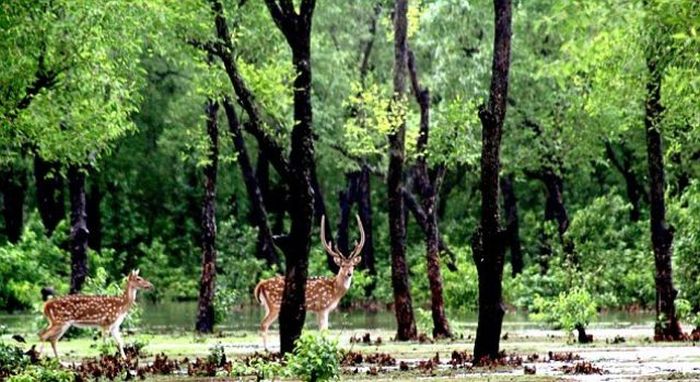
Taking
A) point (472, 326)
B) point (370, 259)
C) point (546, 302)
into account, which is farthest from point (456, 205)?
point (546, 302)

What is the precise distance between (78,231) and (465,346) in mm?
14731

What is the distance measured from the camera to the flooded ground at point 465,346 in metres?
21.5

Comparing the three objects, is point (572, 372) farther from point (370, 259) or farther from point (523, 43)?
point (370, 259)

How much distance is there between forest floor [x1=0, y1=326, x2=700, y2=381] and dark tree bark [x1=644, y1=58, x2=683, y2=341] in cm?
60

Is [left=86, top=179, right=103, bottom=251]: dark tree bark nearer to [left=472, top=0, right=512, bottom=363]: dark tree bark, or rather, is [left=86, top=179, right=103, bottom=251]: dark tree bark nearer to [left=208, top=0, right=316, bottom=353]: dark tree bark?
[left=208, top=0, right=316, bottom=353]: dark tree bark

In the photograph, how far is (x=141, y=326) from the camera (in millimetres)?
43844

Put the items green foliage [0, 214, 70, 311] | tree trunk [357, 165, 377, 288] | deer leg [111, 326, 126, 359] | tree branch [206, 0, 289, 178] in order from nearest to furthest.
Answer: tree branch [206, 0, 289, 178], deer leg [111, 326, 126, 359], green foliage [0, 214, 70, 311], tree trunk [357, 165, 377, 288]

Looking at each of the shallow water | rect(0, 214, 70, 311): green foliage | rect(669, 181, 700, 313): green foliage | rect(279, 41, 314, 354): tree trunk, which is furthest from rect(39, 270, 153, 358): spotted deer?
rect(0, 214, 70, 311): green foliage

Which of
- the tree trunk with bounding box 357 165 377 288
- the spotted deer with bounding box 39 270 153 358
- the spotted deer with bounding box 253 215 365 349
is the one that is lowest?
the spotted deer with bounding box 39 270 153 358

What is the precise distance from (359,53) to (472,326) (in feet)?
83.4

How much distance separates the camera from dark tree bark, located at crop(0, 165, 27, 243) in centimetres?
6725

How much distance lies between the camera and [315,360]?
17.5 metres

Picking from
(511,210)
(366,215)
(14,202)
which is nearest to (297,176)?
(366,215)

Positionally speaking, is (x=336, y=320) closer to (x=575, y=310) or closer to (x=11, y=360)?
(x=575, y=310)
